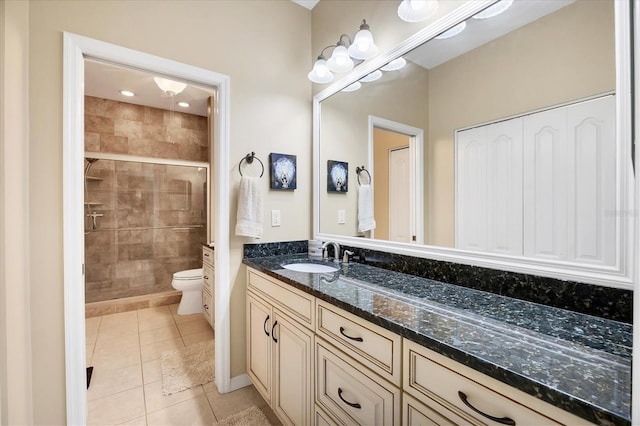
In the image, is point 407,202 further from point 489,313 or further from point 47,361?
point 47,361

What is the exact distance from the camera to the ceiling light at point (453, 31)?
4.14 ft

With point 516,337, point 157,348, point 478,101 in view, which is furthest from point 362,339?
point 157,348

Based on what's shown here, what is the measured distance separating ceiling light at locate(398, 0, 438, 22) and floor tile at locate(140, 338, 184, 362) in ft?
9.50

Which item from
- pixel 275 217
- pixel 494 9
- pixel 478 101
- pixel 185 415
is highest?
pixel 494 9

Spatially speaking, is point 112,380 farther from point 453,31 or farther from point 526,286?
point 453,31

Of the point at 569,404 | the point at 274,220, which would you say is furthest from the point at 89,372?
the point at 569,404

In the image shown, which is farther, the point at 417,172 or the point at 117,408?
the point at 117,408

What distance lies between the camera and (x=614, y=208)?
86cm

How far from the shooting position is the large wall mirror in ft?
2.88

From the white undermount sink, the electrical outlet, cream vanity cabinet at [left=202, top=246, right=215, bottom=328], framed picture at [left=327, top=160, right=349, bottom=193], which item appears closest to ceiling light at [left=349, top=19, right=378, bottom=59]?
framed picture at [left=327, top=160, right=349, bottom=193]

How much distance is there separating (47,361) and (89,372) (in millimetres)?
819

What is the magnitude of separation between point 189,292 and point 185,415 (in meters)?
1.73

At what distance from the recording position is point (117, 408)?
5.58ft

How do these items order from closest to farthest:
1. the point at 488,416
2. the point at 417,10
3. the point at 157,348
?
the point at 488,416
the point at 417,10
the point at 157,348
